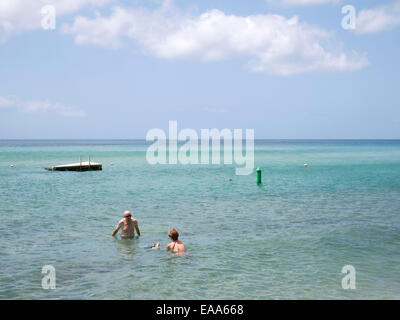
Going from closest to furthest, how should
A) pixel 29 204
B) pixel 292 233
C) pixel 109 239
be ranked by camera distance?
pixel 109 239 → pixel 292 233 → pixel 29 204

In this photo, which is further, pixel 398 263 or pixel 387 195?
pixel 387 195

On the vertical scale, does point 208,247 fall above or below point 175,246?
below

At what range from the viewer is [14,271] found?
41.3ft

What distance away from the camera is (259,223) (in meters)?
20.0

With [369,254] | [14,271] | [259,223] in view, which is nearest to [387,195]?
[259,223]

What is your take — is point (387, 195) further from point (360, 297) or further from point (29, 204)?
point (29, 204)

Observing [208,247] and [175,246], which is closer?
[175,246]

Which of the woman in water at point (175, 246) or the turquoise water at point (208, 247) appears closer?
the turquoise water at point (208, 247)

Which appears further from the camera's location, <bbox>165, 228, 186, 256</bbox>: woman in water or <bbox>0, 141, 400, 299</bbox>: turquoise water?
<bbox>165, 228, 186, 256</bbox>: woman in water

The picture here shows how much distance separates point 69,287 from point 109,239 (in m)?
5.48
